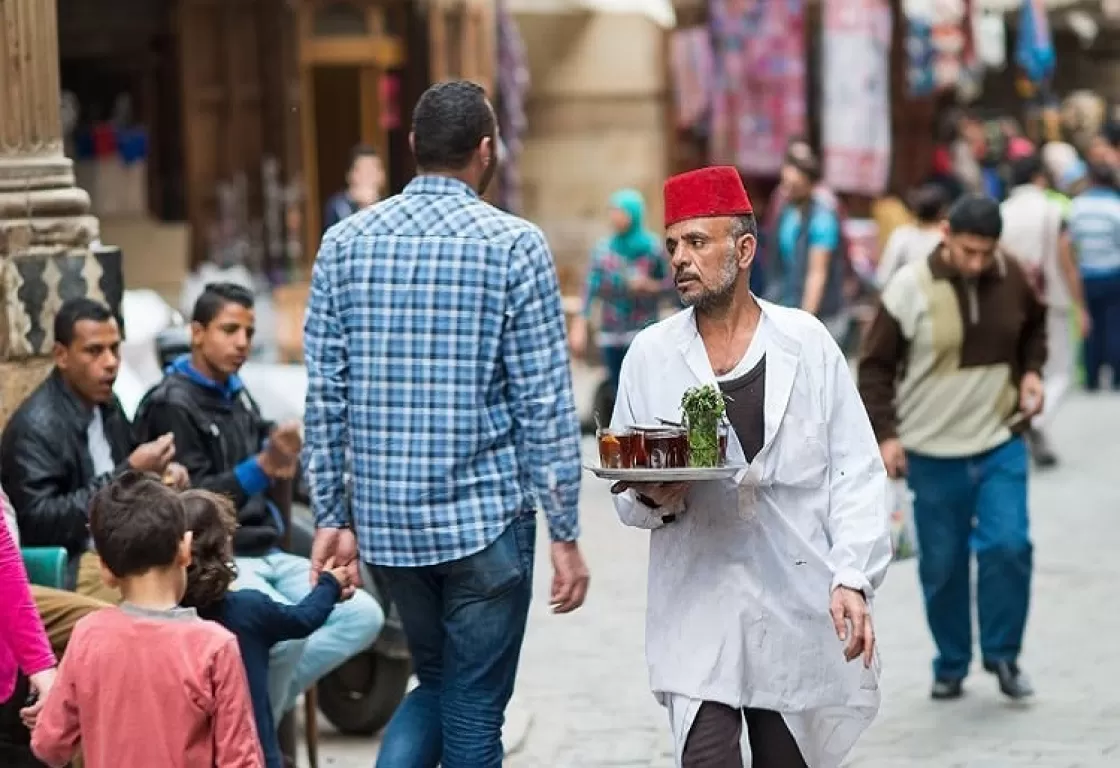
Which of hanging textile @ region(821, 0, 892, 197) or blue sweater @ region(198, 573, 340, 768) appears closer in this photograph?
blue sweater @ region(198, 573, 340, 768)

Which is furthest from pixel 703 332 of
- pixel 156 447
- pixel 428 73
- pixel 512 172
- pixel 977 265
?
pixel 512 172

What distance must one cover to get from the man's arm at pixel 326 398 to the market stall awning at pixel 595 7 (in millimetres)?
15807

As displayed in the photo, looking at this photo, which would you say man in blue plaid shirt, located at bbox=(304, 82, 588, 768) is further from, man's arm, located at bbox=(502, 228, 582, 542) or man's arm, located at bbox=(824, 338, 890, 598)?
man's arm, located at bbox=(824, 338, 890, 598)

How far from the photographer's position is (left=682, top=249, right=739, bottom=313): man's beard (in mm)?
5660

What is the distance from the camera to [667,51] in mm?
22562

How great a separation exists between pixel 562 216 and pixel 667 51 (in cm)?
177

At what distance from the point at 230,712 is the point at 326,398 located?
995 millimetres

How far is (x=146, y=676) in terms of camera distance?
5066 mm

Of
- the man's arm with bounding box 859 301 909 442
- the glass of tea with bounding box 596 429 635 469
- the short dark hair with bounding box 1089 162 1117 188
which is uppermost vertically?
the short dark hair with bounding box 1089 162 1117 188

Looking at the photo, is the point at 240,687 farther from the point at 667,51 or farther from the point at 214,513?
the point at 667,51

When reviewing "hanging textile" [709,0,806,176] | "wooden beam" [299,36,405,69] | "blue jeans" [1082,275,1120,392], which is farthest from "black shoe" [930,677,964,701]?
"hanging textile" [709,0,806,176]

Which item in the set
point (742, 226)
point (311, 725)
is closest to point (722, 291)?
point (742, 226)

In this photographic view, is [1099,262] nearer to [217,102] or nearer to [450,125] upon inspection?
[217,102]

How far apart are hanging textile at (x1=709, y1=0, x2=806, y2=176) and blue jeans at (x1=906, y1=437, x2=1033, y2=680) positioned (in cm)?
1403
